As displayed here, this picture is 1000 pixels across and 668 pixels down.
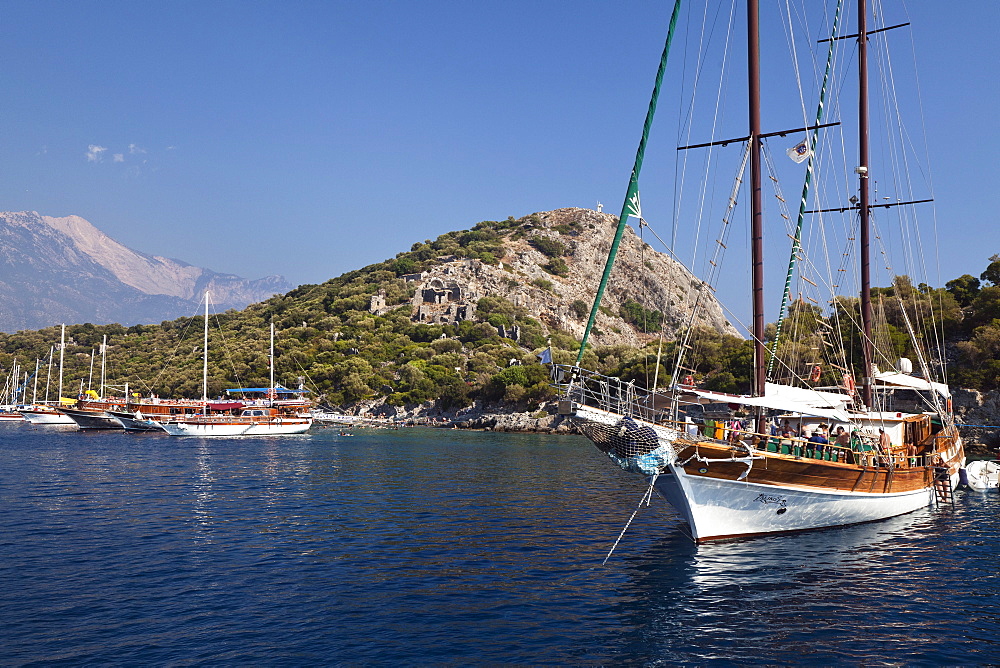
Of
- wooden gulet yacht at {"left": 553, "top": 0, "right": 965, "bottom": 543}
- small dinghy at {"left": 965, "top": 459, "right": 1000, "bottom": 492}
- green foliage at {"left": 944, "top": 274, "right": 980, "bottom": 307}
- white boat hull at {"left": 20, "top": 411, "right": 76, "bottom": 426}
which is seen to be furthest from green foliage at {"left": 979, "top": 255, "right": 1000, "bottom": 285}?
white boat hull at {"left": 20, "top": 411, "right": 76, "bottom": 426}

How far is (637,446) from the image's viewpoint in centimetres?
1975

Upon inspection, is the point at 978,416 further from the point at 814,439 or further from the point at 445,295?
the point at 445,295

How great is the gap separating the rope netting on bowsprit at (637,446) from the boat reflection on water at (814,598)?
112 inches

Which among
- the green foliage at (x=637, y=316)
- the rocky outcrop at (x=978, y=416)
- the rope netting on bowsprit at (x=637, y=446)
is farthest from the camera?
the green foliage at (x=637, y=316)

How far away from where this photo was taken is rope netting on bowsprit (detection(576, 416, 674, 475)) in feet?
64.1

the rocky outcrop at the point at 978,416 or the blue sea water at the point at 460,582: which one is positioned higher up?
the rocky outcrop at the point at 978,416

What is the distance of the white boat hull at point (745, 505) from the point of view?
19969 millimetres

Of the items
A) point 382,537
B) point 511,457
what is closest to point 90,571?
point 382,537

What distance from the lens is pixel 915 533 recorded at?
23.8m

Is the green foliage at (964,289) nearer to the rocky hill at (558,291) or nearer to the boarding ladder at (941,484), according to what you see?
the boarding ladder at (941,484)

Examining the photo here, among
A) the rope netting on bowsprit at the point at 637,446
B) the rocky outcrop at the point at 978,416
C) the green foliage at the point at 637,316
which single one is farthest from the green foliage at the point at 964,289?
the green foliage at the point at 637,316

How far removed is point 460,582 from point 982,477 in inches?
1290

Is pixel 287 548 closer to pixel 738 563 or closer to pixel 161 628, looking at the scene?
pixel 161 628

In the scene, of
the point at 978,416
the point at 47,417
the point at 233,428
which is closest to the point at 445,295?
the point at 233,428
